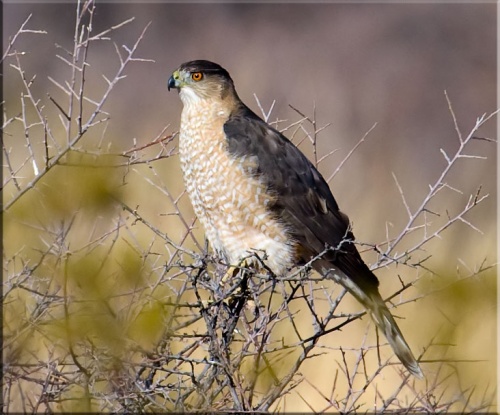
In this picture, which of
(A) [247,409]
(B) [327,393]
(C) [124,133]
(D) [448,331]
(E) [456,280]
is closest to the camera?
(D) [448,331]

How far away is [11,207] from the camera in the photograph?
307 cm

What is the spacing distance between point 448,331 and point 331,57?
12.1m

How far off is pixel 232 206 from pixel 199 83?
0.71 meters

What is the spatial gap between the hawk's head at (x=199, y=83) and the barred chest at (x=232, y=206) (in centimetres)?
29

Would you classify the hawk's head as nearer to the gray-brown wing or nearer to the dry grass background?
the gray-brown wing

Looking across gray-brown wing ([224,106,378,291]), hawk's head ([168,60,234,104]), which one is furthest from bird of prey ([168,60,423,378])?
hawk's head ([168,60,234,104])

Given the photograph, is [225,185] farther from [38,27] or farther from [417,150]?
[38,27]

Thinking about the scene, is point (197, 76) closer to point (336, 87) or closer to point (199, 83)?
point (199, 83)

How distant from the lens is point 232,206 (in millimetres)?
4352

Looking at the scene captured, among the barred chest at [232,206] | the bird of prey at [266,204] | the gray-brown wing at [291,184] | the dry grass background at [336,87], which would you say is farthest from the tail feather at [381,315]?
the dry grass background at [336,87]

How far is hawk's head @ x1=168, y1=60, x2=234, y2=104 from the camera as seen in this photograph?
184 inches

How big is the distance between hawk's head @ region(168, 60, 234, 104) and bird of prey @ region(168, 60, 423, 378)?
0.19 meters

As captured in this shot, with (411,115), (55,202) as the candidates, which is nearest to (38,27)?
(411,115)

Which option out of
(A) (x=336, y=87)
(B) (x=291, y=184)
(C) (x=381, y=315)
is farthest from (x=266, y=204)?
(A) (x=336, y=87)
